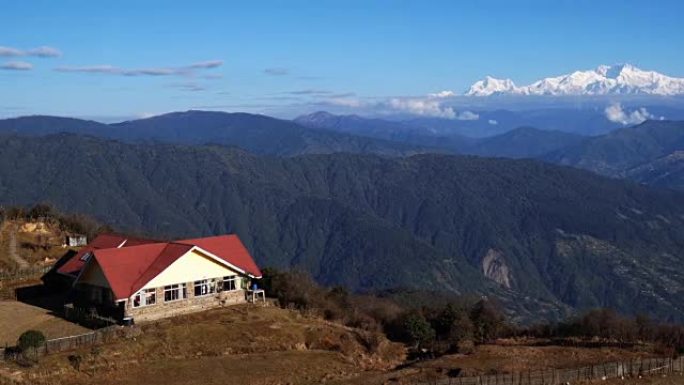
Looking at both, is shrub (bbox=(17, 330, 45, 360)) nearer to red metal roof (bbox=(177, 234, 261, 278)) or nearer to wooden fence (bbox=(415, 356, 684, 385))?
red metal roof (bbox=(177, 234, 261, 278))

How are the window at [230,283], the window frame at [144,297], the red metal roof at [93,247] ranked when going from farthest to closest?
1. the red metal roof at [93,247]
2. the window at [230,283]
3. the window frame at [144,297]

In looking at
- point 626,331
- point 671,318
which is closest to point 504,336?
point 626,331

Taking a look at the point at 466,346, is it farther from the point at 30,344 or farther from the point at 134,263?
the point at 30,344

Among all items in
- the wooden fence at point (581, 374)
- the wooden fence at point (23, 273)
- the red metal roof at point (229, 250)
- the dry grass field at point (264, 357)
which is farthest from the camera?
the wooden fence at point (23, 273)

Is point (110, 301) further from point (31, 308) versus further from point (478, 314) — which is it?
point (478, 314)

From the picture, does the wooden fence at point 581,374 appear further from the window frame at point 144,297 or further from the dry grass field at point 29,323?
the dry grass field at point 29,323

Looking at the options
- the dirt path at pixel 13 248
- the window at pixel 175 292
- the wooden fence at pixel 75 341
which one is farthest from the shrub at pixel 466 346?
the dirt path at pixel 13 248

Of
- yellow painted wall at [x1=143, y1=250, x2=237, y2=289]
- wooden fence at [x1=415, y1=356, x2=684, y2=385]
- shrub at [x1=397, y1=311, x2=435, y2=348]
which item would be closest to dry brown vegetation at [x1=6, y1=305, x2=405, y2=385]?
shrub at [x1=397, y1=311, x2=435, y2=348]
